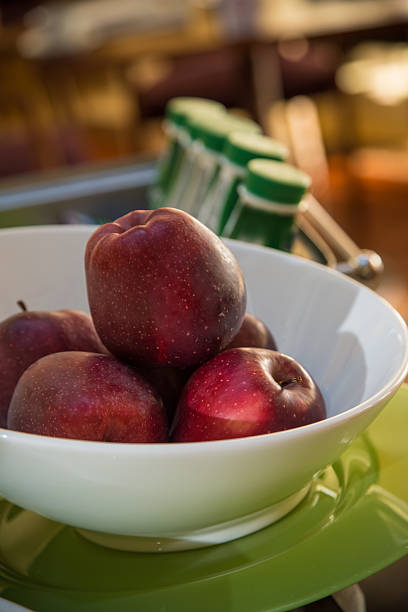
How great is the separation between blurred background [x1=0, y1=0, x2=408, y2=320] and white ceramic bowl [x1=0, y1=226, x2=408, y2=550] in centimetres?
96

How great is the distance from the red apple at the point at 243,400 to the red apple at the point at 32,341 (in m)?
0.06

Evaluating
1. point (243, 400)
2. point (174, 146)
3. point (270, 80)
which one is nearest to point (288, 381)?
point (243, 400)

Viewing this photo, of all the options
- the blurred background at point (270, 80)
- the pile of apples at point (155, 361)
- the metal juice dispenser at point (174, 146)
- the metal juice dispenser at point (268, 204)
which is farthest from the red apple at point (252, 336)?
the blurred background at point (270, 80)

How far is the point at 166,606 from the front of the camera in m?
0.25

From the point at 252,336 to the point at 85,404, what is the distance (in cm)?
9

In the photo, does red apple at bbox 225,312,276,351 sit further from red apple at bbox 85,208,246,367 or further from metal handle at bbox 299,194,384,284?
metal handle at bbox 299,194,384,284

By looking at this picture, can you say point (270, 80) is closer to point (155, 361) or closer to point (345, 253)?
point (345, 253)

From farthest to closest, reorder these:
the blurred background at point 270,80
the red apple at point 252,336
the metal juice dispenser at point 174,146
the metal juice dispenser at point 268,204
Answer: the blurred background at point 270,80 < the metal juice dispenser at point 174,146 < the metal juice dispenser at point 268,204 < the red apple at point 252,336

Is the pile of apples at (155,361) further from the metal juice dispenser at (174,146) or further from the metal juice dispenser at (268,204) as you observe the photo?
the metal juice dispenser at (174,146)

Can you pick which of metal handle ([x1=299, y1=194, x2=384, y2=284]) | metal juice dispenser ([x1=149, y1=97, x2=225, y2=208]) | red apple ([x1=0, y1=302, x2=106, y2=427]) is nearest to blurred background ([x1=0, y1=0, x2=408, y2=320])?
metal juice dispenser ([x1=149, y1=97, x2=225, y2=208])

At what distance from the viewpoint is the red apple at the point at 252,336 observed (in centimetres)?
33

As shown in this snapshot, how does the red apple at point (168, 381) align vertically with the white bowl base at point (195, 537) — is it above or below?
above

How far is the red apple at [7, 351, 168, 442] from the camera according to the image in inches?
10.6

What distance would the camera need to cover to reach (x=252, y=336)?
0.33 m
